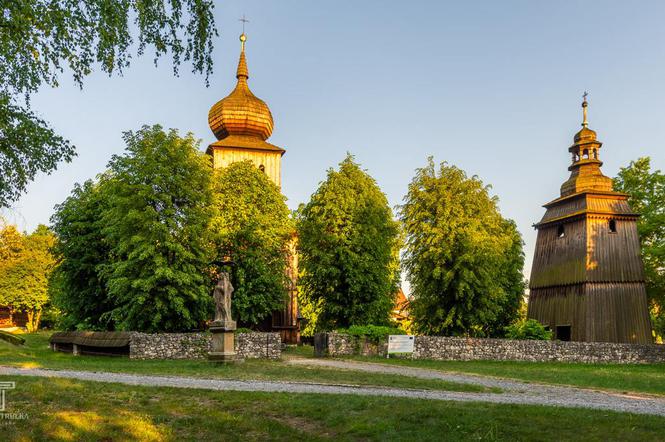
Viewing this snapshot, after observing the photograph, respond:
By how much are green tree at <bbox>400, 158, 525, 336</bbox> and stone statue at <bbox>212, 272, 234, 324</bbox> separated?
12.1 meters

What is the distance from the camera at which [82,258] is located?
3212 cm

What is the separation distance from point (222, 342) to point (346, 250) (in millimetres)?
11705

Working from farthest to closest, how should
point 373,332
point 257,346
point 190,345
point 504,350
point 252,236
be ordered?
point 252,236 < point 373,332 < point 504,350 < point 257,346 < point 190,345

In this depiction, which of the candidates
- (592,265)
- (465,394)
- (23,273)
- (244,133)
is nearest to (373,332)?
(592,265)

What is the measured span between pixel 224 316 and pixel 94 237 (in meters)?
14.7

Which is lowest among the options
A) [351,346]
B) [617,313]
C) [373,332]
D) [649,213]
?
[351,346]

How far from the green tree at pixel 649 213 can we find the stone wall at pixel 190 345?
960 inches

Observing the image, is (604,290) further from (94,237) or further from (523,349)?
(94,237)

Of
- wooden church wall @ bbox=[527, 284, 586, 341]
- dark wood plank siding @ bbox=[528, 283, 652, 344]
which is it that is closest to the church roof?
wooden church wall @ bbox=[527, 284, 586, 341]

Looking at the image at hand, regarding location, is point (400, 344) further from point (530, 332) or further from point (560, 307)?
point (560, 307)

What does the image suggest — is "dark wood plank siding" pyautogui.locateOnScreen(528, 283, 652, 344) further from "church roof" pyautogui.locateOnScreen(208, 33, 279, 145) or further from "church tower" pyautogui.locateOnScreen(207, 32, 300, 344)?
"church roof" pyautogui.locateOnScreen(208, 33, 279, 145)

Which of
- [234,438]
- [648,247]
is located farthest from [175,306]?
[648,247]

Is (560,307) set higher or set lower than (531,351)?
higher

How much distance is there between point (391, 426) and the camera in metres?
9.31
